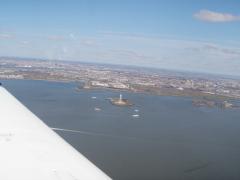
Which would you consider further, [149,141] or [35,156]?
[149,141]

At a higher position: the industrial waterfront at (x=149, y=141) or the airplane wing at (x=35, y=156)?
the airplane wing at (x=35, y=156)

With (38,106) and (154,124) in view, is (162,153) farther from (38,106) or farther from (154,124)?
(38,106)

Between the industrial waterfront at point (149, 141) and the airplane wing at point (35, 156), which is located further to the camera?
the industrial waterfront at point (149, 141)

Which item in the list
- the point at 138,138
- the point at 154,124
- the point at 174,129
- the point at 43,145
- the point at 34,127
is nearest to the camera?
the point at 43,145

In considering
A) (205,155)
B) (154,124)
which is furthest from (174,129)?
(205,155)

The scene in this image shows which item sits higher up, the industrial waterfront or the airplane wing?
the airplane wing

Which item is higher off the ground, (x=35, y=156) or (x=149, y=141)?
(x=35, y=156)

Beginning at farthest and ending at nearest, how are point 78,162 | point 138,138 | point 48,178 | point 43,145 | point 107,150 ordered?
point 138,138
point 107,150
point 43,145
point 78,162
point 48,178

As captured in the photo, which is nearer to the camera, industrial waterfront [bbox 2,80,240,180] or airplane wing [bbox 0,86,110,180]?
airplane wing [bbox 0,86,110,180]
